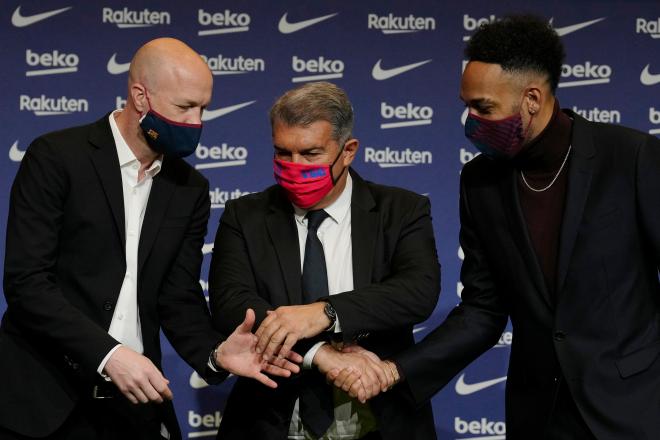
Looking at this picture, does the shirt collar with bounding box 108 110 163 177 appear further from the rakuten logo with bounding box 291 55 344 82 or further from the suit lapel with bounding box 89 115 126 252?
the rakuten logo with bounding box 291 55 344 82

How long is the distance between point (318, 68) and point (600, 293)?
1.97 metres

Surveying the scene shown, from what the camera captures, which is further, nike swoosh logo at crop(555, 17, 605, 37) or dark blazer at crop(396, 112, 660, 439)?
nike swoosh logo at crop(555, 17, 605, 37)

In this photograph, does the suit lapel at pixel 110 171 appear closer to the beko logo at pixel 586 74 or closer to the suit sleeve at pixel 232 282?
the suit sleeve at pixel 232 282

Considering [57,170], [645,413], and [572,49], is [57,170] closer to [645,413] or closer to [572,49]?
[645,413]

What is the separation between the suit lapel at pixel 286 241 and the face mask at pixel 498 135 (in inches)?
22.7

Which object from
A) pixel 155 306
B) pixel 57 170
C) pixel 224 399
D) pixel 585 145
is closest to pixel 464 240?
pixel 585 145

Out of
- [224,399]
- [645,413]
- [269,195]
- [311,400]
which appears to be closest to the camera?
[645,413]

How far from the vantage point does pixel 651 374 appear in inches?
101

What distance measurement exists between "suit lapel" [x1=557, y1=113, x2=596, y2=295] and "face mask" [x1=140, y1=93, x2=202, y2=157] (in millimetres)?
1053

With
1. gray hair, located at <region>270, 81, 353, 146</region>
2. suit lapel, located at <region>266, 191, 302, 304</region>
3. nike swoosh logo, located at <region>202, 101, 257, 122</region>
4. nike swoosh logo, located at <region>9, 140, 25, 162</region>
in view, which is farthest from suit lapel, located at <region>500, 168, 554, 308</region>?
nike swoosh logo, located at <region>9, 140, 25, 162</region>

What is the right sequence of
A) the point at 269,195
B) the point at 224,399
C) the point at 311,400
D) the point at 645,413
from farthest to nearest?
the point at 224,399
the point at 269,195
the point at 311,400
the point at 645,413

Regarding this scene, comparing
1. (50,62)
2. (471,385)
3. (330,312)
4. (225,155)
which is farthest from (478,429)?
(50,62)

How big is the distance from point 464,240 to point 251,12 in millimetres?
1745

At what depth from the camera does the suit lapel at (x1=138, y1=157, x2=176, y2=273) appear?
2.77m
